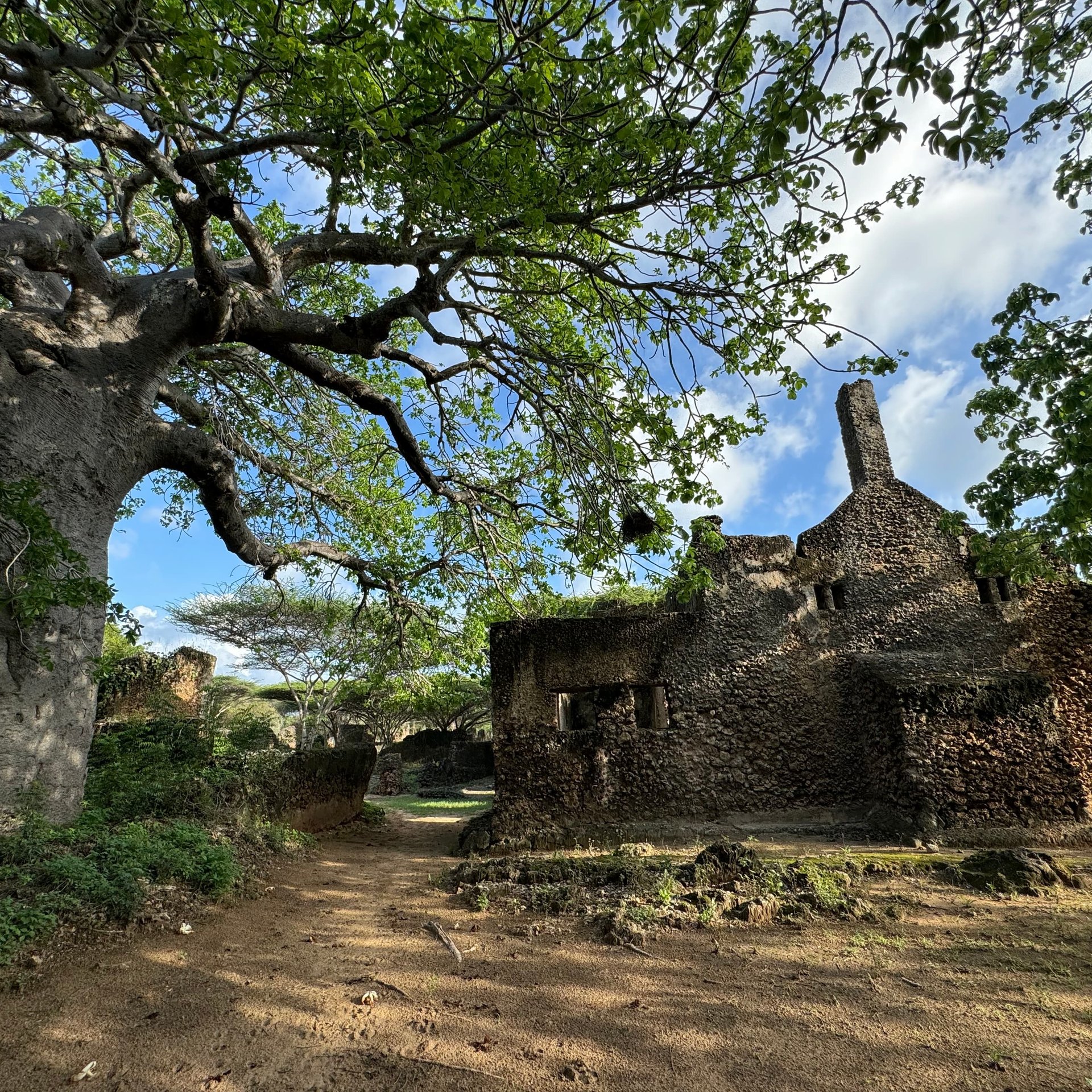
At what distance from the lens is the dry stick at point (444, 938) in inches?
176

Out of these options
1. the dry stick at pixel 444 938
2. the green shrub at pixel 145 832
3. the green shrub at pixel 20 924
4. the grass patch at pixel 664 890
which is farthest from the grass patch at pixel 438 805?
the green shrub at pixel 20 924

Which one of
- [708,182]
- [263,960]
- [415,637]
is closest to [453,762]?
[415,637]

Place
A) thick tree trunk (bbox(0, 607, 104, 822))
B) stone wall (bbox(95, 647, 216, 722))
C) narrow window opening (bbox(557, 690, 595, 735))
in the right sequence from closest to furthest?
thick tree trunk (bbox(0, 607, 104, 822)), narrow window opening (bbox(557, 690, 595, 735)), stone wall (bbox(95, 647, 216, 722))

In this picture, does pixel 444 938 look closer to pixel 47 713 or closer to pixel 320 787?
pixel 47 713

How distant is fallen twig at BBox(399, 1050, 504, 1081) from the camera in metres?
2.95

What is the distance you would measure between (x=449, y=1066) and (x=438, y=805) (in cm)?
1578

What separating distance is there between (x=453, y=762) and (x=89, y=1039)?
22.3 m

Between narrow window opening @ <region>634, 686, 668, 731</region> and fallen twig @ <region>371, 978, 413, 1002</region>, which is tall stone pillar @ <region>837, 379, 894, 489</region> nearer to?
narrow window opening @ <region>634, 686, 668, 731</region>

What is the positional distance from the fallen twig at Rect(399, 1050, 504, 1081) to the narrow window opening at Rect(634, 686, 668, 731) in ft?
22.4

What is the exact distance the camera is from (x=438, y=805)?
17.8 m

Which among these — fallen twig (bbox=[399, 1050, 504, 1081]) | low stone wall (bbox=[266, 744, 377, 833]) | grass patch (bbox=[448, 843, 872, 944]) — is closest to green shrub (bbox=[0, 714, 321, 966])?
low stone wall (bbox=[266, 744, 377, 833])

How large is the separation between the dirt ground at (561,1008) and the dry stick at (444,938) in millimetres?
68

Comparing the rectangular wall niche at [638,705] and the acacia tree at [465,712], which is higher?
the acacia tree at [465,712]

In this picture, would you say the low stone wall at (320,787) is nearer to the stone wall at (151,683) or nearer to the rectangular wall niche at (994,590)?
the stone wall at (151,683)
